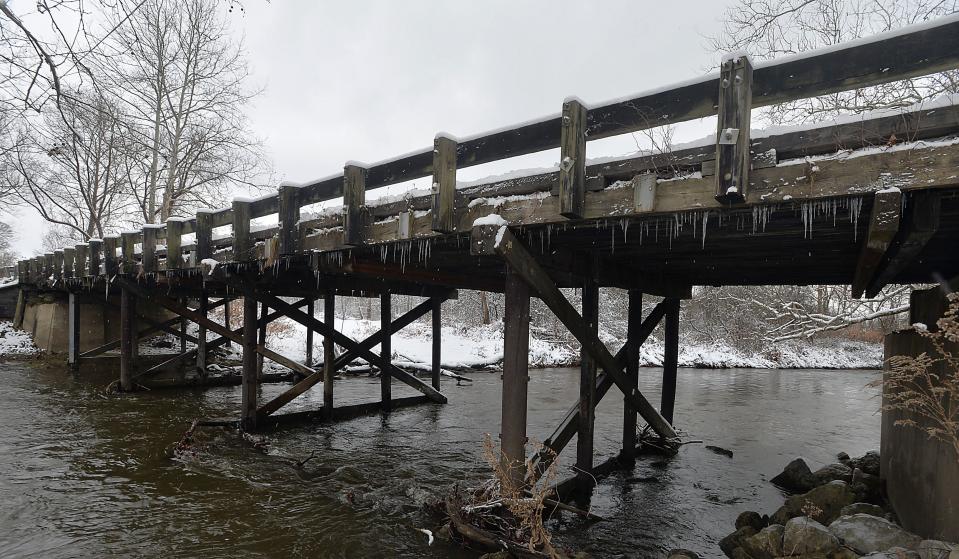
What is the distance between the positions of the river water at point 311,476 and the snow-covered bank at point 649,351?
341 inches

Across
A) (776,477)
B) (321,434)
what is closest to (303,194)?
(321,434)

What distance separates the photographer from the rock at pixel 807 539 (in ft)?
12.6

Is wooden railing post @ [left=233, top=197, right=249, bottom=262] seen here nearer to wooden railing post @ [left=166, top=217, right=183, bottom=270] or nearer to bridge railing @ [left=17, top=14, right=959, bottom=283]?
bridge railing @ [left=17, top=14, right=959, bottom=283]

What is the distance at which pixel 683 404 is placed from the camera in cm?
1340

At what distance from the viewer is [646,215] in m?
3.71

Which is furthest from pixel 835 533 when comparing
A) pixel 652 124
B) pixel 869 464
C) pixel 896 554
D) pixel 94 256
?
pixel 94 256

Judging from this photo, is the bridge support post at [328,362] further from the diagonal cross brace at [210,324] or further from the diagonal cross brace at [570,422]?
the diagonal cross brace at [570,422]

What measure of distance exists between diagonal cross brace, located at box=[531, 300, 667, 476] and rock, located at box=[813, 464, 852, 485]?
2.73 metres

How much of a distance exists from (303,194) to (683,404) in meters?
10.8

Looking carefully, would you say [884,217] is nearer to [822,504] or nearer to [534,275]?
[534,275]

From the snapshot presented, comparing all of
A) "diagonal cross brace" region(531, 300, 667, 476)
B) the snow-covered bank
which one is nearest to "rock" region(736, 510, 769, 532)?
"diagonal cross brace" region(531, 300, 667, 476)

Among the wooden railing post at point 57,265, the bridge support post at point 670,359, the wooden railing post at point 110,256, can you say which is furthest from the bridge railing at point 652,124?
the wooden railing post at point 57,265

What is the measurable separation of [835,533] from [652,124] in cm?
326

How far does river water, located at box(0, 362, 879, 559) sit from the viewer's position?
4961 mm
